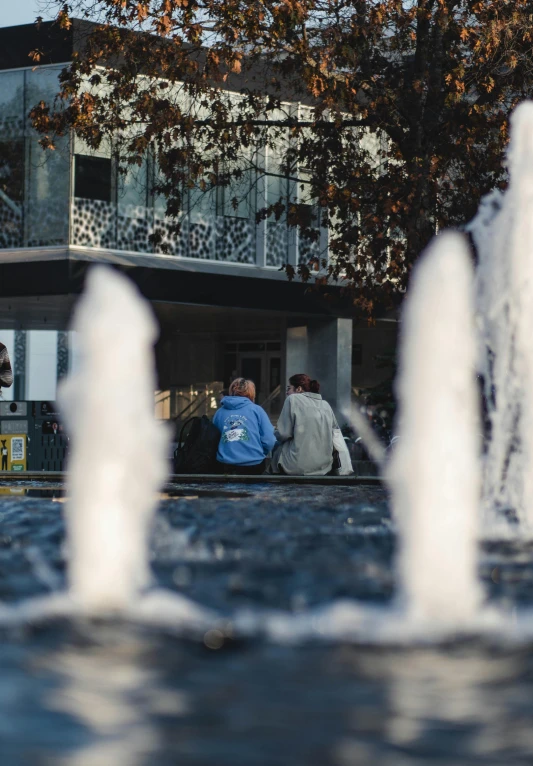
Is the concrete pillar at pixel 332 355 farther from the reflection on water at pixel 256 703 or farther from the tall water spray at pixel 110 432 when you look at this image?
the reflection on water at pixel 256 703

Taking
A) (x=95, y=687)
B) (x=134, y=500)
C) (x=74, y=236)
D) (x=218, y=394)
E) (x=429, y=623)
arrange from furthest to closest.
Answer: (x=218, y=394) → (x=74, y=236) → (x=134, y=500) → (x=429, y=623) → (x=95, y=687)

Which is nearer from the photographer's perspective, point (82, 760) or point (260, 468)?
point (82, 760)

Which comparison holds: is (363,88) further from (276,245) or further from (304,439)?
(276,245)

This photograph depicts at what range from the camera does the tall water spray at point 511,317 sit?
26.9 feet

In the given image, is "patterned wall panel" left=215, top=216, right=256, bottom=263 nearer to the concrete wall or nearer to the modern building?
the modern building

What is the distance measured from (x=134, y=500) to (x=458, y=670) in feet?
5.69

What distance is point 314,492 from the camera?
30.2ft

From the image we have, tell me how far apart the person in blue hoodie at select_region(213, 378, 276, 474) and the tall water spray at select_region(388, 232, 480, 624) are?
6003 millimetres

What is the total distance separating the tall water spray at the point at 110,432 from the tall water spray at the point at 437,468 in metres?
0.90

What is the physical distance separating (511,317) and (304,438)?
363 centimetres

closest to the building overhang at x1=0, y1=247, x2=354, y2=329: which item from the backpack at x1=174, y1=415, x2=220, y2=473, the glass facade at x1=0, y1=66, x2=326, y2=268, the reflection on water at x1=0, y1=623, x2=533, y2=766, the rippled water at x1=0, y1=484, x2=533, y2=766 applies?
the glass facade at x1=0, y1=66, x2=326, y2=268

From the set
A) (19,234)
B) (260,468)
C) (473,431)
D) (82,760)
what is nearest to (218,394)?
(19,234)

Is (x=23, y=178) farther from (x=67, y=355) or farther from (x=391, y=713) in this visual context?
(x=391, y=713)

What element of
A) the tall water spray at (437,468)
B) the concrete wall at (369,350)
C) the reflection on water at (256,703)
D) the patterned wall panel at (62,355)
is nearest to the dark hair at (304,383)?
the tall water spray at (437,468)
